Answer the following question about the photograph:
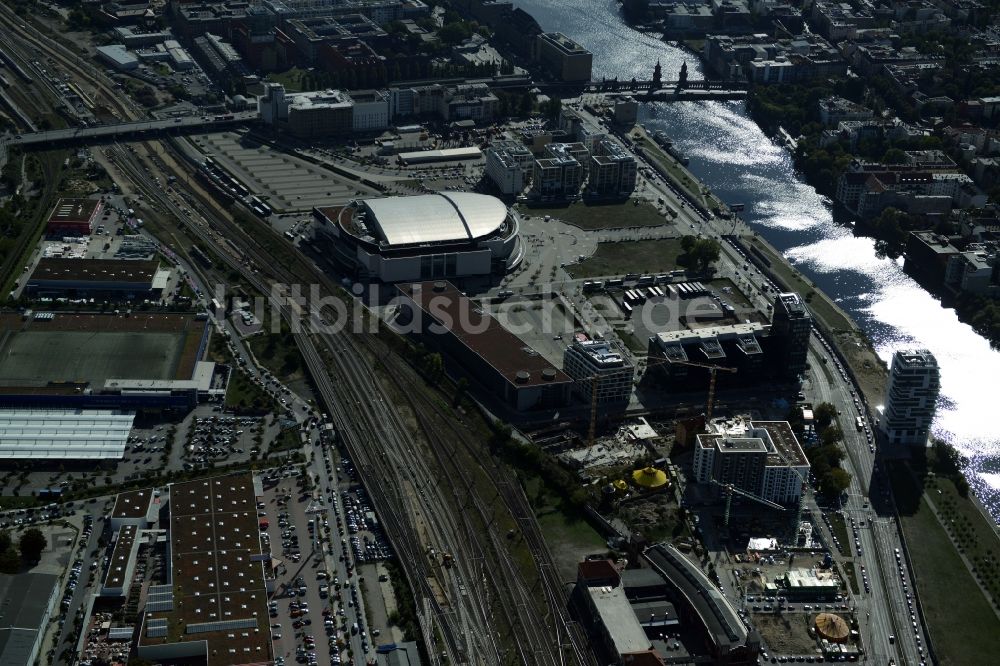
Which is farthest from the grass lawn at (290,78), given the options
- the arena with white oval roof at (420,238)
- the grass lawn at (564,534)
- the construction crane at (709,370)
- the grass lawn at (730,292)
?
the grass lawn at (564,534)

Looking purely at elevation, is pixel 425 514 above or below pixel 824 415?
below

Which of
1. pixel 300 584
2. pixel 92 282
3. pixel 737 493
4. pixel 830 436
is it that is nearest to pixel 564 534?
pixel 737 493

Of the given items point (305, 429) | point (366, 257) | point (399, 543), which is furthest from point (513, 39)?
point (399, 543)

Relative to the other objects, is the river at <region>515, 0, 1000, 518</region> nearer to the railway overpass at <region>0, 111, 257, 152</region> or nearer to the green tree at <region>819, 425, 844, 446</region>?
the green tree at <region>819, 425, 844, 446</region>

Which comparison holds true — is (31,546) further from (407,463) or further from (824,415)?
(824,415)

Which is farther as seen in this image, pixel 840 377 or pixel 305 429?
pixel 840 377

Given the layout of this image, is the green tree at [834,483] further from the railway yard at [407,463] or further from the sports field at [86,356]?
the sports field at [86,356]

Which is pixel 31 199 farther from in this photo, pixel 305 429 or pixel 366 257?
pixel 305 429
